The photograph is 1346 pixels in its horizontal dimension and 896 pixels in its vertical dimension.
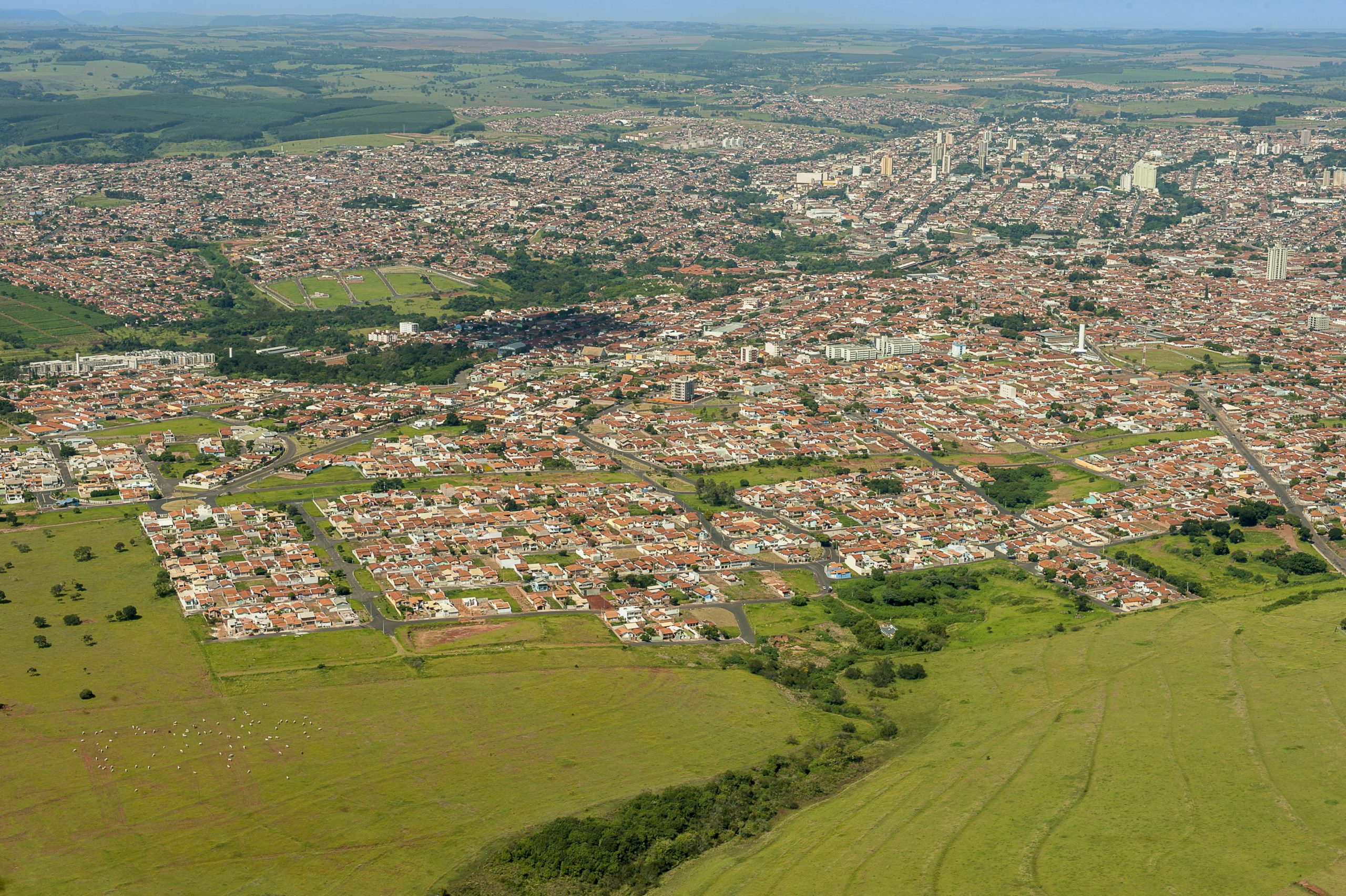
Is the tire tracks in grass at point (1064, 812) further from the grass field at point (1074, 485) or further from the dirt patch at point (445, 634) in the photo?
the grass field at point (1074, 485)

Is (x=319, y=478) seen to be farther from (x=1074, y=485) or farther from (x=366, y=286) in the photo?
(x=366, y=286)

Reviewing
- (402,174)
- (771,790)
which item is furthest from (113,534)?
(402,174)

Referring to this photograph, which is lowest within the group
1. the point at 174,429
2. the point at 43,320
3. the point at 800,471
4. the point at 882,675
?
the point at 43,320

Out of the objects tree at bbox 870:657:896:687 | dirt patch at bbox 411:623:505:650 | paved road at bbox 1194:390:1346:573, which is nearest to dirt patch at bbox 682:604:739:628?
tree at bbox 870:657:896:687

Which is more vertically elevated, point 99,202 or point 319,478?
point 99,202

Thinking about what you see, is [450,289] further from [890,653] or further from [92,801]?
[92,801]

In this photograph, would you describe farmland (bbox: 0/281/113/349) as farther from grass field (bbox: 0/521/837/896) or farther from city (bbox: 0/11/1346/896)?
grass field (bbox: 0/521/837/896)

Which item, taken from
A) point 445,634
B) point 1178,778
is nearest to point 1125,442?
point 1178,778
